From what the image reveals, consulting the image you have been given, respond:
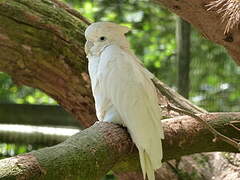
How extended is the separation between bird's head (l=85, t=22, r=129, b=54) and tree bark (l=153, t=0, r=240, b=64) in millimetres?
223

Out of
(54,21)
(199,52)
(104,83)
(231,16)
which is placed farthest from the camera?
(199,52)

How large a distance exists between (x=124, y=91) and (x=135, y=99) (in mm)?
58

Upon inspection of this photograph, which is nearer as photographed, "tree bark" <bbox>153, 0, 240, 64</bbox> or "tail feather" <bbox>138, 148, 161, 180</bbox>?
"tail feather" <bbox>138, 148, 161, 180</bbox>

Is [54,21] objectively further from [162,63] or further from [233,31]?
[162,63]

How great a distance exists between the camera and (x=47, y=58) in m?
2.73

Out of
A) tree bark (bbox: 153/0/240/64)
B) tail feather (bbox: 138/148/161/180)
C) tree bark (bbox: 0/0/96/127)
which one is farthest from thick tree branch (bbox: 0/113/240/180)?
tree bark (bbox: 0/0/96/127)

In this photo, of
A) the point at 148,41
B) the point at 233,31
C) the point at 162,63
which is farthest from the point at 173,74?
the point at 233,31

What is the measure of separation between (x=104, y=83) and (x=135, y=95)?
0.18 metres

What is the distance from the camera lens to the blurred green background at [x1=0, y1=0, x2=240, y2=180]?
407cm

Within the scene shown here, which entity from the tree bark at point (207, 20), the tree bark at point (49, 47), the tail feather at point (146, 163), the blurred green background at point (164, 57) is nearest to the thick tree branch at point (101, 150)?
the tail feather at point (146, 163)

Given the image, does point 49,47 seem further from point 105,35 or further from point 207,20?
point 207,20

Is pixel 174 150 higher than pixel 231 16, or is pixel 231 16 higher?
pixel 231 16

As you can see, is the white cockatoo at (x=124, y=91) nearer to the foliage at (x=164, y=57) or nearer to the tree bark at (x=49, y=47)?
the tree bark at (x=49, y=47)

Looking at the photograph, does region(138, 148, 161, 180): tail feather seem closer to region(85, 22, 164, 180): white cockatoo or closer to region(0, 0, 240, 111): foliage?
region(85, 22, 164, 180): white cockatoo
